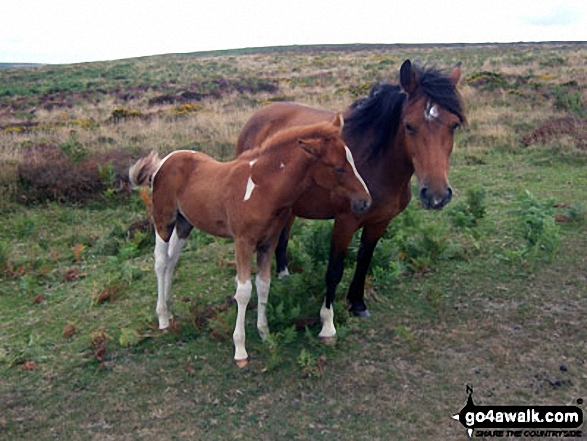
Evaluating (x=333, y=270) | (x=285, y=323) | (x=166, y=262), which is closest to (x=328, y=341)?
(x=285, y=323)

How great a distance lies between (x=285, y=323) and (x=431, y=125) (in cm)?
214

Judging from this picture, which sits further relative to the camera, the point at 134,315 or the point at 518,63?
the point at 518,63

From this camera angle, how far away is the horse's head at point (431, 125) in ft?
12.5

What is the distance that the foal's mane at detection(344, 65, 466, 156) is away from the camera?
155 inches

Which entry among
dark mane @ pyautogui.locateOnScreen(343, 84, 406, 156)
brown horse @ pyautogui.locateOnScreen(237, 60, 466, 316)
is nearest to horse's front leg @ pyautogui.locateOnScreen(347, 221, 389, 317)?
brown horse @ pyautogui.locateOnScreen(237, 60, 466, 316)

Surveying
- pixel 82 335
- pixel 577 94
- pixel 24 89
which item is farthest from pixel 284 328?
pixel 24 89

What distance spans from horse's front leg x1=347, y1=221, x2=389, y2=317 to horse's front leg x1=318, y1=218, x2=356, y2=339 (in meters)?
0.35

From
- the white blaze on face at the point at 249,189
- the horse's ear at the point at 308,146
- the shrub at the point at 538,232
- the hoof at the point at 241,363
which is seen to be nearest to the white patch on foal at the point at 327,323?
the hoof at the point at 241,363

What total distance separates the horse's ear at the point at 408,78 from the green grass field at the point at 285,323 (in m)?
2.04

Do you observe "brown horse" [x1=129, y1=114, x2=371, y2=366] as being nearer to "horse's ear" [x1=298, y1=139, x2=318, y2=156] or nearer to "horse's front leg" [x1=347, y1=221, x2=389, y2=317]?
"horse's ear" [x1=298, y1=139, x2=318, y2=156]

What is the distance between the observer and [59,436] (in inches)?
141

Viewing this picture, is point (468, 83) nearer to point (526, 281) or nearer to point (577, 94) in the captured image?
point (577, 94)

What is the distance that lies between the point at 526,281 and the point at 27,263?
599 cm

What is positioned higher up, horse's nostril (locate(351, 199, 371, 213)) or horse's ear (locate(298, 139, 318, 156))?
horse's ear (locate(298, 139, 318, 156))
